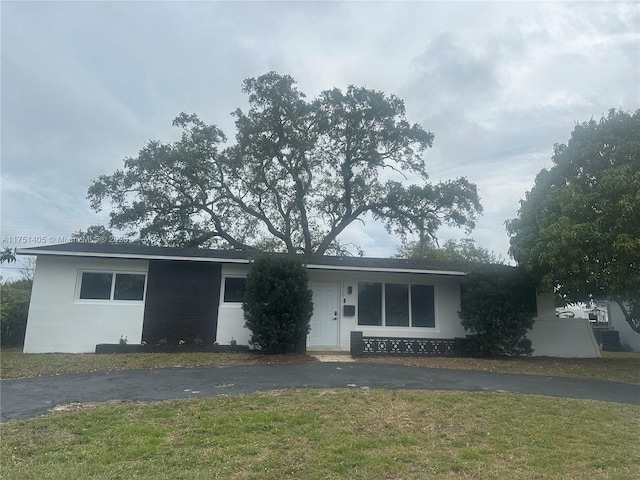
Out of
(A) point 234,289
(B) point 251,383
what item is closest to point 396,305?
(A) point 234,289

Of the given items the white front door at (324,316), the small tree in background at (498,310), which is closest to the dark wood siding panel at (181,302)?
the white front door at (324,316)

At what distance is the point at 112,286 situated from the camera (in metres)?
13.5

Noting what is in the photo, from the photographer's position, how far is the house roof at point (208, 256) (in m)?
13.0

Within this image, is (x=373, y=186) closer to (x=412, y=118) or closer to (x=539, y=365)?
(x=412, y=118)

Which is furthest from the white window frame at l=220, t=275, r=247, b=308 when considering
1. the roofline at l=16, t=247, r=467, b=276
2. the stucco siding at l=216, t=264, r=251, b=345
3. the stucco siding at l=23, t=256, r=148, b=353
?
the stucco siding at l=23, t=256, r=148, b=353

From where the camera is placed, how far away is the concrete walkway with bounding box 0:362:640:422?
700 cm

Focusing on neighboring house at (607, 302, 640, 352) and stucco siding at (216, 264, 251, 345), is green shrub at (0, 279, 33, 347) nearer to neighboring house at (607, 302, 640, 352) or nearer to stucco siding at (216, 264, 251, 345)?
stucco siding at (216, 264, 251, 345)

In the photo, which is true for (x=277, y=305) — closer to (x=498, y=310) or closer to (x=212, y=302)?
(x=212, y=302)

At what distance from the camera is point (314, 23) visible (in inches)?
473

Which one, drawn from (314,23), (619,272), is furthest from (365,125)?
(619,272)

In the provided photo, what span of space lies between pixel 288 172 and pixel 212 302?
41.1 feet

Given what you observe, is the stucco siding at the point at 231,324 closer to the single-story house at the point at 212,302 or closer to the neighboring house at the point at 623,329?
the single-story house at the point at 212,302

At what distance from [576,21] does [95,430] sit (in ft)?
40.3

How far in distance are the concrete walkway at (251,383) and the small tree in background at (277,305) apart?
75.7 inches
